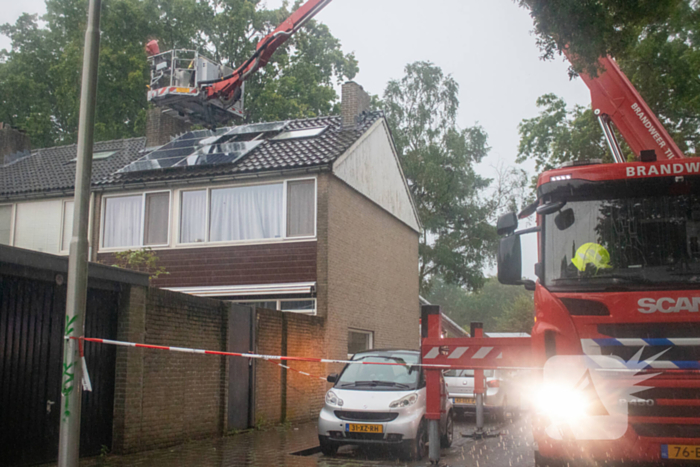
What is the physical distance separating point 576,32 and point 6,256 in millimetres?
7681

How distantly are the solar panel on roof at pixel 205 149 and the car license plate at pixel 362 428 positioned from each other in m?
10.1

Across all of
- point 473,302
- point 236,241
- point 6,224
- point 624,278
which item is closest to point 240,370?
point 236,241

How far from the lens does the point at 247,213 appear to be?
18281mm

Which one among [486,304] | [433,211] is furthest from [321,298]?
[486,304]

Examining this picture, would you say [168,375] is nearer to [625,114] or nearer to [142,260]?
[142,260]

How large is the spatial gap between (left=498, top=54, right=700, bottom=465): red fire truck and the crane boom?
2439mm

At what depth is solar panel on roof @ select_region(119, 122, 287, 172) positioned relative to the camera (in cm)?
1933

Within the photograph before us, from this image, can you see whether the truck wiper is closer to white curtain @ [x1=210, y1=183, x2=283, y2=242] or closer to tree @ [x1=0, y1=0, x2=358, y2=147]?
white curtain @ [x1=210, y1=183, x2=283, y2=242]

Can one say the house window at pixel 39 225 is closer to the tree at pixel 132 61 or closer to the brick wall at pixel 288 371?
the brick wall at pixel 288 371

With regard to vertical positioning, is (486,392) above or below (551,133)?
below

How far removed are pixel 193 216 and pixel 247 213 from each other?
1708mm

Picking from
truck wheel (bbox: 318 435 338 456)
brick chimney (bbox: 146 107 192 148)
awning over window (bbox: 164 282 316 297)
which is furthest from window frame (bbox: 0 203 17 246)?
truck wheel (bbox: 318 435 338 456)

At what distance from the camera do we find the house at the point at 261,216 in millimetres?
17844

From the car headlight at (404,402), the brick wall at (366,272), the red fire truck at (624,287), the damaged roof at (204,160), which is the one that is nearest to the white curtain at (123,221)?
the damaged roof at (204,160)
